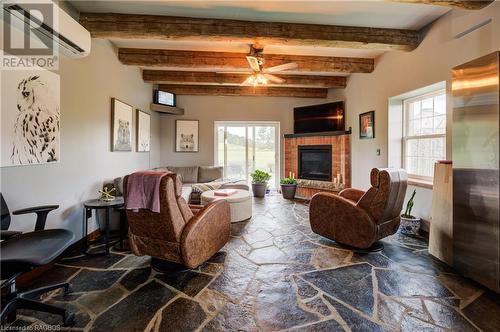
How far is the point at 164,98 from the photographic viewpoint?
5730 mm

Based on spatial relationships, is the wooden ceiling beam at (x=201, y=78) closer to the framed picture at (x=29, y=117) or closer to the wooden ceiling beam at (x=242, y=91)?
the wooden ceiling beam at (x=242, y=91)

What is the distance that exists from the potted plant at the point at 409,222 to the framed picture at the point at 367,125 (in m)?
1.53

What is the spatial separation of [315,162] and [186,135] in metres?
3.52

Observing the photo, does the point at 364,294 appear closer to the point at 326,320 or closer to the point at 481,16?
the point at 326,320

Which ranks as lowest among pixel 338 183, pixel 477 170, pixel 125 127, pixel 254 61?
pixel 338 183

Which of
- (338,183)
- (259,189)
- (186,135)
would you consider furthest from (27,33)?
(338,183)

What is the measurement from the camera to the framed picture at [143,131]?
4762 mm

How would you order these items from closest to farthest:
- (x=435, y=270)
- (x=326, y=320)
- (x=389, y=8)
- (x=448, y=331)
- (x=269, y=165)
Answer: (x=448, y=331)
(x=326, y=320)
(x=435, y=270)
(x=389, y=8)
(x=269, y=165)

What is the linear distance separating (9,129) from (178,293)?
2.07 metres

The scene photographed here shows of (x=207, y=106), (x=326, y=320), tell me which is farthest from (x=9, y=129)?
(x=207, y=106)

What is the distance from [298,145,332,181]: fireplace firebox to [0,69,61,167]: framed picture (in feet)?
16.3

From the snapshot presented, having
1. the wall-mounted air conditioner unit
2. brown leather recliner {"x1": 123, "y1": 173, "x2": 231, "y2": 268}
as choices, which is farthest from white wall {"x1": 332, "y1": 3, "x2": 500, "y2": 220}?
the wall-mounted air conditioner unit

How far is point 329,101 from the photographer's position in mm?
6105

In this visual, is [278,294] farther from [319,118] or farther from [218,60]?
[319,118]
